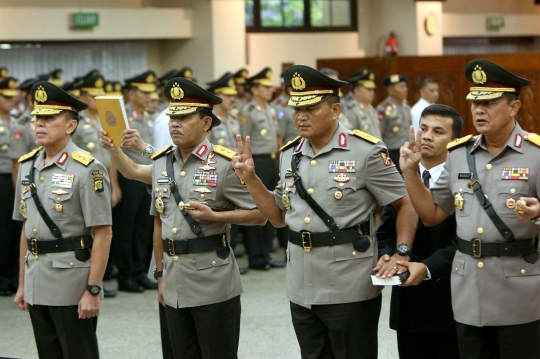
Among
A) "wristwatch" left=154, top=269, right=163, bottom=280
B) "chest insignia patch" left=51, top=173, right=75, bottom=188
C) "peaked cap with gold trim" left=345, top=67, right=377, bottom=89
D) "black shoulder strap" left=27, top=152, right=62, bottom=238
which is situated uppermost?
"peaked cap with gold trim" left=345, top=67, right=377, bottom=89

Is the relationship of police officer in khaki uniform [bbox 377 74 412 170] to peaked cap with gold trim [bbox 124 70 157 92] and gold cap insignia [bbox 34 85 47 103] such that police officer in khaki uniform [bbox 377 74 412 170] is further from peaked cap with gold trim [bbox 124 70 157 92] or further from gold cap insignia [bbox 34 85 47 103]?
gold cap insignia [bbox 34 85 47 103]

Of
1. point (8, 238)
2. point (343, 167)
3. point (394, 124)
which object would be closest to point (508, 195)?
point (343, 167)

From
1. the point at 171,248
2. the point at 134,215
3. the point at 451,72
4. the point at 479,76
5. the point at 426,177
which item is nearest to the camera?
the point at 479,76

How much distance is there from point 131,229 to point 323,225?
403 cm

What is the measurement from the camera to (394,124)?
9.26m

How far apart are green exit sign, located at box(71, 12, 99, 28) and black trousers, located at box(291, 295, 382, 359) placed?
288 inches

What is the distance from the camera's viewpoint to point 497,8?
15188 millimetres

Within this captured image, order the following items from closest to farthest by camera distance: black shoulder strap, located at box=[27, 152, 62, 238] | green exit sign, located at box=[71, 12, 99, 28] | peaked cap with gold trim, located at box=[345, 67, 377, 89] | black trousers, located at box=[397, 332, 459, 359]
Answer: black trousers, located at box=[397, 332, 459, 359] < black shoulder strap, located at box=[27, 152, 62, 238] < peaked cap with gold trim, located at box=[345, 67, 377, 89] < green exit sign, located at box=[71, 12, 99, 28]

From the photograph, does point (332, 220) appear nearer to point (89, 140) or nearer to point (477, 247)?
point (477, 247)

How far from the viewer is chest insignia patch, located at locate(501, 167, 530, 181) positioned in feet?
10.4

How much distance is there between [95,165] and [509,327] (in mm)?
1957

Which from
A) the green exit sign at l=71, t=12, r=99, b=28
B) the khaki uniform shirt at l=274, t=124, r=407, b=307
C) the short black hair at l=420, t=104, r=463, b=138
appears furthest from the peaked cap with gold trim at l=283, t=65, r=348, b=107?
the green exit sign at l=71, t=12, r=99, b=28

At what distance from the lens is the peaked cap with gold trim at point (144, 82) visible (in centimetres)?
736

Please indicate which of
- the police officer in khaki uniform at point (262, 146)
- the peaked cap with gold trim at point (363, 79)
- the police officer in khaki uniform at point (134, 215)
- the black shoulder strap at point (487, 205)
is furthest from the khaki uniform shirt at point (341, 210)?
the peaked cap with gold trim at point (363, 79)
